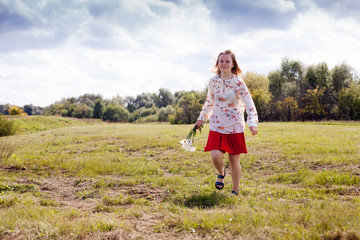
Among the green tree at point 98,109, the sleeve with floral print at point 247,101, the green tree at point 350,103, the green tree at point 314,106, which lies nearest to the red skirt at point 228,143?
the sleeve with floral print at point 247,101

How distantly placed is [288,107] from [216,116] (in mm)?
45992

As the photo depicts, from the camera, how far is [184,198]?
5.15 meters

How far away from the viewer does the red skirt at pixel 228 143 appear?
520cm

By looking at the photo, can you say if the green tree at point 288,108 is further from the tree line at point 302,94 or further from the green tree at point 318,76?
the green tree at point 318,76

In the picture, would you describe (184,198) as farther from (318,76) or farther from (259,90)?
(318,76)

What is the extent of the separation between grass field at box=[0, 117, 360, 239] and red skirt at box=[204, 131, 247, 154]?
892mm

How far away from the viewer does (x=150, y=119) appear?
293ft

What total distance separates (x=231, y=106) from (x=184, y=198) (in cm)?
206

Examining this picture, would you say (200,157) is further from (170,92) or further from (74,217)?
(170,92)

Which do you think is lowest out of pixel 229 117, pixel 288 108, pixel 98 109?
pixel 229 117

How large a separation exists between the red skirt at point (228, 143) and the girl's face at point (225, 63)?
1316 millimetres

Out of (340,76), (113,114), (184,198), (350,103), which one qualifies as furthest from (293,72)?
(113,114)

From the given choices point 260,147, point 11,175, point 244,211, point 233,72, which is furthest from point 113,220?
point 260,147

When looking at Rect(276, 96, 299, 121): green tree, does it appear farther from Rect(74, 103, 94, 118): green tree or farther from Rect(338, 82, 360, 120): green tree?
Rect(74, 103, 94, 118): green tree
